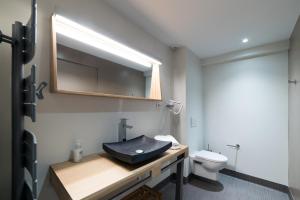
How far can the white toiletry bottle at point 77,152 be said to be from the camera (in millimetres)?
1099

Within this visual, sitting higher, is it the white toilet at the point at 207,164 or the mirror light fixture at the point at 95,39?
the mirror light fixture at the point at 95,39

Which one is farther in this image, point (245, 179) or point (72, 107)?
point (245, 179)

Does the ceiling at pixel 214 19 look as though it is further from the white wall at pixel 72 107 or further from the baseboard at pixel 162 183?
the baseboard at pixel 162 183

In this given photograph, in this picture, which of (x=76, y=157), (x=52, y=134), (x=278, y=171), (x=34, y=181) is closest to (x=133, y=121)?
(x=76, y=157)

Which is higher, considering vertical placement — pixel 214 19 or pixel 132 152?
pixel 214 19

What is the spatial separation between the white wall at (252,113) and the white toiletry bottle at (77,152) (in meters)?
2.44

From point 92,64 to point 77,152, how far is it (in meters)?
0.81

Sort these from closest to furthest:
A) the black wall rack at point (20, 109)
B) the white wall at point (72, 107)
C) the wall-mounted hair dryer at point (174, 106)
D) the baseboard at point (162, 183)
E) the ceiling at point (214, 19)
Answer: the black wall rack at point (20, 109) < the white wall at point (72, 107) < the ceiling at point (214, 19) < the baseboard at point (162, 183) < the wall-mounted hair dryer at point (174, 106)

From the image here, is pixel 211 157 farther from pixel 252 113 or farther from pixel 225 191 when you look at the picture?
pixel 252 113

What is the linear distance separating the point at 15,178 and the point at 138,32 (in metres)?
1.75

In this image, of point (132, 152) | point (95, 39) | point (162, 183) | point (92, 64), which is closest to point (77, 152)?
point (132, 152)

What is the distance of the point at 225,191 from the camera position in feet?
6.76

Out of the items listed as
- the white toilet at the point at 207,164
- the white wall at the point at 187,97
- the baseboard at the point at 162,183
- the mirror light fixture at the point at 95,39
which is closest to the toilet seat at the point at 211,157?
the white toilet at the point at 207,164

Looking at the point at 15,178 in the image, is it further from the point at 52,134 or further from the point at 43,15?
the point at 43,15
